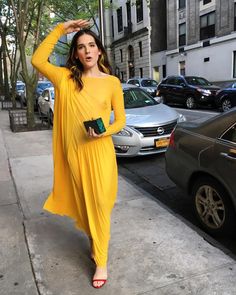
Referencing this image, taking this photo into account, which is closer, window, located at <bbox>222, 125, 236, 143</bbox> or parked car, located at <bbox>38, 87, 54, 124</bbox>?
window, located at <bbox>222, 125, 236, 143</bbox>

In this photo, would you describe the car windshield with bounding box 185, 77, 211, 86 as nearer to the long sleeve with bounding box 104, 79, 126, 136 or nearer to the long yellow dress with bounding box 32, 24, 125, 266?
the long sleeve with bounding box 104, 79, 126, 136

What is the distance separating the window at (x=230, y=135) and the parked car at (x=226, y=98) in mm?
12040

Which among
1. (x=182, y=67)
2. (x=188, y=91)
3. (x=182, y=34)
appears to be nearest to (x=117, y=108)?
(x=188, y=91)

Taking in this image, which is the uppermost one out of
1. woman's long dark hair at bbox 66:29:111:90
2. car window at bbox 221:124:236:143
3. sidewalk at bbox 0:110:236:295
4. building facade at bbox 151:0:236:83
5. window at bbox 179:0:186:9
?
window at bbox 179:0:186:9

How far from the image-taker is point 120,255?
127 inches

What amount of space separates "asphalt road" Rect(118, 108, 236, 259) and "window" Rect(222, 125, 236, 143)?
2.94 feet

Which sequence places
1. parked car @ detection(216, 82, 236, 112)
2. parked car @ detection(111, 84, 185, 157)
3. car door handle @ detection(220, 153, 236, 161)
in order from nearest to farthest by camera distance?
car door handle @ detection(220, 153, 236, 161) < parked car @ detection(111, 84, 185, 157) < parked car @ detection(216, 82, 236, 112)

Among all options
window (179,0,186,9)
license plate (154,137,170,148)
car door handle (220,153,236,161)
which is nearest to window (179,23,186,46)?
window (179,0,186,9)


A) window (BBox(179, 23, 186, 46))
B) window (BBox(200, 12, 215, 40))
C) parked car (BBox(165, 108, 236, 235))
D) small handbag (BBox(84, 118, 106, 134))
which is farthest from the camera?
window (BBox(179, 23, 186, 46))

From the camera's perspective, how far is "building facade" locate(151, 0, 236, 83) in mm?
24566

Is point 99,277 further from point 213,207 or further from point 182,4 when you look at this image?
point 182,4

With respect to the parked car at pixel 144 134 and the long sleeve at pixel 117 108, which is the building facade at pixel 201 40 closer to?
the parked car at pixel 144 134

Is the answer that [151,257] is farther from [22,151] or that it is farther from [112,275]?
[22,151]

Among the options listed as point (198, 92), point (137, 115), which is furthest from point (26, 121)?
point (198, 92)
